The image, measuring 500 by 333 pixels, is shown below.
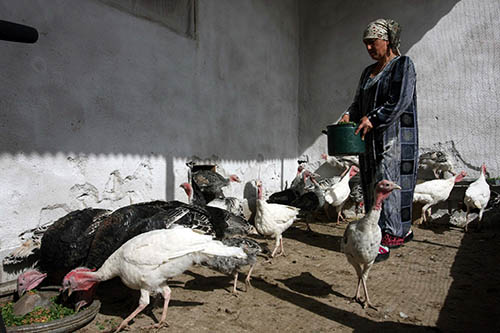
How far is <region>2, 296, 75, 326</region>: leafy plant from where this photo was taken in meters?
2.80

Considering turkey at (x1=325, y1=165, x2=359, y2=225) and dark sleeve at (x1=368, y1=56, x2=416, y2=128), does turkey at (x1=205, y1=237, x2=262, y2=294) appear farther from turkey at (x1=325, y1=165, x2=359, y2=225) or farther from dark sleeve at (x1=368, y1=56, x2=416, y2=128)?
turkey at (x1=325, y1=165, x2=359, y2=225)

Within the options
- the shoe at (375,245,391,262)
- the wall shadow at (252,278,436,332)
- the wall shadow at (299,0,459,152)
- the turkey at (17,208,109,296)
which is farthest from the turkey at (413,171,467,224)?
the turkey at (17,208,109,296)

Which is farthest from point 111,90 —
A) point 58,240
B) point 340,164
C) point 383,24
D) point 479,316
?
point 340,164

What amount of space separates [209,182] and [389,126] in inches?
120

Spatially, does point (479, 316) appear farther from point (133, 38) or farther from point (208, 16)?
point (208, 16)

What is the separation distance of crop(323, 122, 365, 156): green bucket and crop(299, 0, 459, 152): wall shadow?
482 cm

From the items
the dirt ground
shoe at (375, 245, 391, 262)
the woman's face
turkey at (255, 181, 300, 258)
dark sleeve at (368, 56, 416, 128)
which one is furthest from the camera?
turkey at (255, 181, 300, 258)

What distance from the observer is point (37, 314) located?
2918mm

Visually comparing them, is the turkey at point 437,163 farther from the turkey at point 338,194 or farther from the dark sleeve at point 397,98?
the dark sleeve at point 397,98

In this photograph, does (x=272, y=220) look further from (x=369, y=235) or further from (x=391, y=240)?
(x=369, y=235)

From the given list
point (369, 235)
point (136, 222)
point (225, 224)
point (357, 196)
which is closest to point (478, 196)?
point (357, 196)

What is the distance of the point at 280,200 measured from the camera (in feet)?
23.1

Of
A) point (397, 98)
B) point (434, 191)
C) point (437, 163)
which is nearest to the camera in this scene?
point (397, 98)

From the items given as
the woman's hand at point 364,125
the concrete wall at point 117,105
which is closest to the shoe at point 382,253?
the woman's hand at point 364,125
